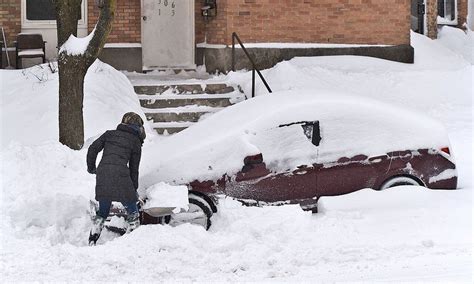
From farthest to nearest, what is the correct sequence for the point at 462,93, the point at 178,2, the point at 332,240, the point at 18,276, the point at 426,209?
the point at 178,2 < the point at 462,93 < the point at 426,209 < the point at 332,240 < the point at 18,276

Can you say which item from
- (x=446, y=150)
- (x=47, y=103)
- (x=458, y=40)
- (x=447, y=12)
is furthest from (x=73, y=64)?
(x=447, y=12)

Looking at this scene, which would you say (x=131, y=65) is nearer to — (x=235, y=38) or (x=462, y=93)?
(x=235, y=38)

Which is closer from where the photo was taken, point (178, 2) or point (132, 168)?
point (132, 168)

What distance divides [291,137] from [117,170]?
2.09 meters

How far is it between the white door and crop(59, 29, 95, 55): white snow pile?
6616 millimetres

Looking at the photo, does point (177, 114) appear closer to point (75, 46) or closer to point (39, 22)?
point (75, 46)

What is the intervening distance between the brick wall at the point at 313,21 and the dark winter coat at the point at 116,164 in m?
7.88

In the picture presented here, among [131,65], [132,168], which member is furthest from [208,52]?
[132,168]

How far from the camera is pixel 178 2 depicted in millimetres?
14703

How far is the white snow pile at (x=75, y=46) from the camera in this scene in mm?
7973

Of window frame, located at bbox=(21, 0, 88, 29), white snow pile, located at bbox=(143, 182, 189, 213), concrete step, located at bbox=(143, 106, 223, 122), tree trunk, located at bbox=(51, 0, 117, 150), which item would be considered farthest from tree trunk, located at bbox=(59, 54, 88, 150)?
window frame, located at bbox=(21, 0, 88, 29)

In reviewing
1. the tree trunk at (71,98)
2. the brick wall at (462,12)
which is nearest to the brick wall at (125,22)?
the tree trunk at (71,98)

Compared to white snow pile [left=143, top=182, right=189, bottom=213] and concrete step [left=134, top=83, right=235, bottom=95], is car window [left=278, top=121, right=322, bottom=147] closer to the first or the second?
white snow pile [left=143, top=182, right=189, bottom=213]

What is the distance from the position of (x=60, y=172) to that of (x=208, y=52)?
23.6 ft
